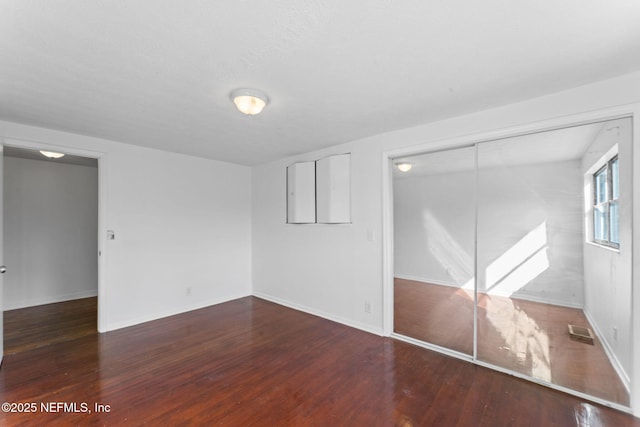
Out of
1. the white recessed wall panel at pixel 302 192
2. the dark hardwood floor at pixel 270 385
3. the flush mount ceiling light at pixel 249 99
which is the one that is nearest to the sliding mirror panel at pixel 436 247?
the dark hardwood floor at pixel 270 385

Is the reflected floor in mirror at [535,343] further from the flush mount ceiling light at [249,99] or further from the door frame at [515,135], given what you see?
the flush mount ceiling light at [249,99]

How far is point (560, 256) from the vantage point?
231 cm

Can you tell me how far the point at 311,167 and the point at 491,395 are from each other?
3.19 metres

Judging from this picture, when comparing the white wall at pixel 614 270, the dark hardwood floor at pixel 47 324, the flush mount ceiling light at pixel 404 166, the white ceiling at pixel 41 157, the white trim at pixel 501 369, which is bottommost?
the dark hardwood floor at pixel 47 324

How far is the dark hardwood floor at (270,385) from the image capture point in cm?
193

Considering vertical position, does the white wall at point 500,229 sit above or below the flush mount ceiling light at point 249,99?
below

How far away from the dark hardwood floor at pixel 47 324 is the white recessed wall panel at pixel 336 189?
3315 mm

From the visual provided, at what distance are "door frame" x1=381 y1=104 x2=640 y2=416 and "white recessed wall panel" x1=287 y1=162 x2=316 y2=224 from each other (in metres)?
1.13

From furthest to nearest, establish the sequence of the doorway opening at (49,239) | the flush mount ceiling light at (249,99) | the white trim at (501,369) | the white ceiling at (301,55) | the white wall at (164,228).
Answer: the doorway opening at (49,239) < the white wall at (164,228) < the flush mount ceiling light at (249,99) < the white trim at (501,369) < the white ceiling at (301,55)

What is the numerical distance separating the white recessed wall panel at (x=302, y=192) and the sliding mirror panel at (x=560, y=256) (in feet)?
7.05

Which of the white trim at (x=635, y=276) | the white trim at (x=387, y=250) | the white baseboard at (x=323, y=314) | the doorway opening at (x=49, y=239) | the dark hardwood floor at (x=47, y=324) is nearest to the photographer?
the white trim at (x=635, y=276)

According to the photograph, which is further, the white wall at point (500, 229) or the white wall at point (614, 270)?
the white wall at point (500, 229)

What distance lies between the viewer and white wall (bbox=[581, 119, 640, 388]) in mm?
1996

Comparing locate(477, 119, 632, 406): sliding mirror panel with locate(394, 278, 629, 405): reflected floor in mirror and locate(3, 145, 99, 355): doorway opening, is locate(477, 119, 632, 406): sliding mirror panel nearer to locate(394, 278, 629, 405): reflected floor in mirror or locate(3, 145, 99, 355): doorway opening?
locate(394, 278, 629, 405): reflected floor in mirror
